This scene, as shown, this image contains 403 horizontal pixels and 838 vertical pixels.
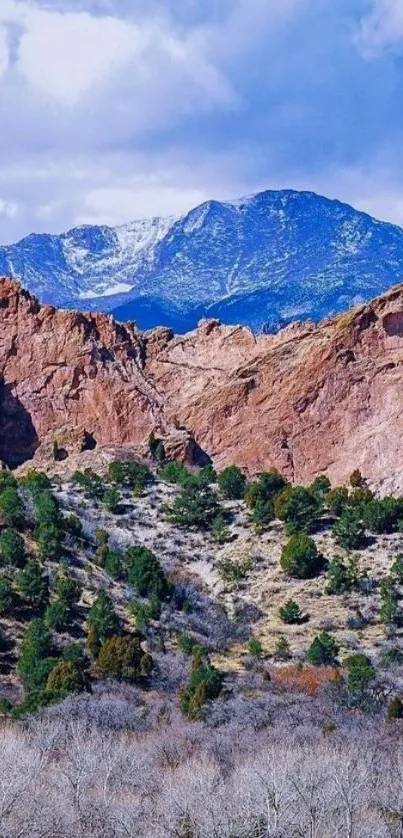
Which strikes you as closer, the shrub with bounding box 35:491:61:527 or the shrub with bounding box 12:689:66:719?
the shrub with bounding box 12:689:66:719

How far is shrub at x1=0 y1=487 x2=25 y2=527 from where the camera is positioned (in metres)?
58.5

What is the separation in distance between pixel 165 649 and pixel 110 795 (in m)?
18.3

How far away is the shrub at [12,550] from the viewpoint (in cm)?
5375

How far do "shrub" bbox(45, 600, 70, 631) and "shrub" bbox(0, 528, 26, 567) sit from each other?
592cm

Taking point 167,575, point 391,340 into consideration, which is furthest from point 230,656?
point 391,340

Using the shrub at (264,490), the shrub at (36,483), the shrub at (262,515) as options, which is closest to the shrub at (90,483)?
the shrub at (36,483)

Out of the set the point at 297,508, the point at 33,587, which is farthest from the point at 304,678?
the point at 297,508

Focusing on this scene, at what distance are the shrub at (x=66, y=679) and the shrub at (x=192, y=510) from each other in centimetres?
2410

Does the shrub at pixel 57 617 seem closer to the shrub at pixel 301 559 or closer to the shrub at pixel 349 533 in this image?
the shrub at pixel 301 559

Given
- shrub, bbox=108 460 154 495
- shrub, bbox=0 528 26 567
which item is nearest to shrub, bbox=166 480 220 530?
shrub, bbox=108 460 154 495

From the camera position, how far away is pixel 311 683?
4344 centimetres

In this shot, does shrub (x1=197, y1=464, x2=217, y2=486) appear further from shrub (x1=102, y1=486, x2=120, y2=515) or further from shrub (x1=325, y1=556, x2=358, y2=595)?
shrub (x1=325, y1=556, x2=358, y2=595)

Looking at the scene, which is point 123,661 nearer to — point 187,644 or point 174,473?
point 187,644

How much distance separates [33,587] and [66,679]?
9.57 metres
